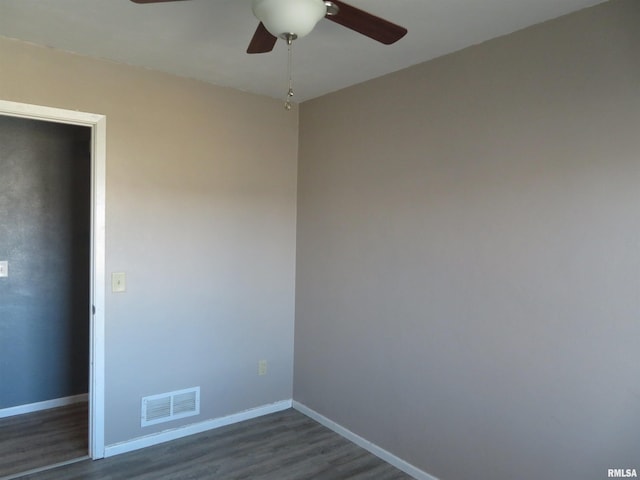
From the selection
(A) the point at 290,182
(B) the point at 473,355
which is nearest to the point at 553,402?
(B) the point at 473,355

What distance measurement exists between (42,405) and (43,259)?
3.79ft

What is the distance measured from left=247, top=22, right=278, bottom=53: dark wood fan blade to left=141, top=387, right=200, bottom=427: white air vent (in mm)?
2316

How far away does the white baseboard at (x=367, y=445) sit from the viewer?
8.89 ft

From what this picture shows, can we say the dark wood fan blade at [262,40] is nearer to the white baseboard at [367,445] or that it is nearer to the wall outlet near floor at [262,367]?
the wall outlet near floor at [262,367]

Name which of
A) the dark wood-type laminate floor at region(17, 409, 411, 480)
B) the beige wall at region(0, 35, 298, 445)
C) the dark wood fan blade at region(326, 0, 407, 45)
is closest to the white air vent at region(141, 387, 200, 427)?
the beige wall at region(0, 35, 298, 445)

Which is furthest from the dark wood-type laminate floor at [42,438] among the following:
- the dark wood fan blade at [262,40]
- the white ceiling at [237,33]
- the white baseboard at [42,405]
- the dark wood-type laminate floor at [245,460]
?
the dark wood fan blade at [262,40]

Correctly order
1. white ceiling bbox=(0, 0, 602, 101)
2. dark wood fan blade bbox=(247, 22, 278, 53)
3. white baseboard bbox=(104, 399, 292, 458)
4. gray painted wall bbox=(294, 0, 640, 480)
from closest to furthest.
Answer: dark wood fan blade bbox=(247, 22, 278, 53) < gray painted wall bbox=(294, 0, 640, 480) < white ceiling bbox=(0, 0, 602, 101) < white baseboard bbox=(104, 399, 292, 458)

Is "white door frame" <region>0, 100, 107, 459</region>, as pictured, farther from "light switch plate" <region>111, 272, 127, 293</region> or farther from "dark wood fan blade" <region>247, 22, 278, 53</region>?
"dark wood fan blade" <region>247, 22, 278, 53</region>

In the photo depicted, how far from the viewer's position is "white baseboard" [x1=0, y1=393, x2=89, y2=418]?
3430 mm

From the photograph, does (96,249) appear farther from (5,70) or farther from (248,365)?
(248,365)

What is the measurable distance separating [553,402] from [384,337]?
1.08m

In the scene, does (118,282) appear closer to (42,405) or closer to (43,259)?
(43,259)

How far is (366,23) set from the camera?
167cm

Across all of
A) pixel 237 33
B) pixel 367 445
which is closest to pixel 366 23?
pixel 237 33
